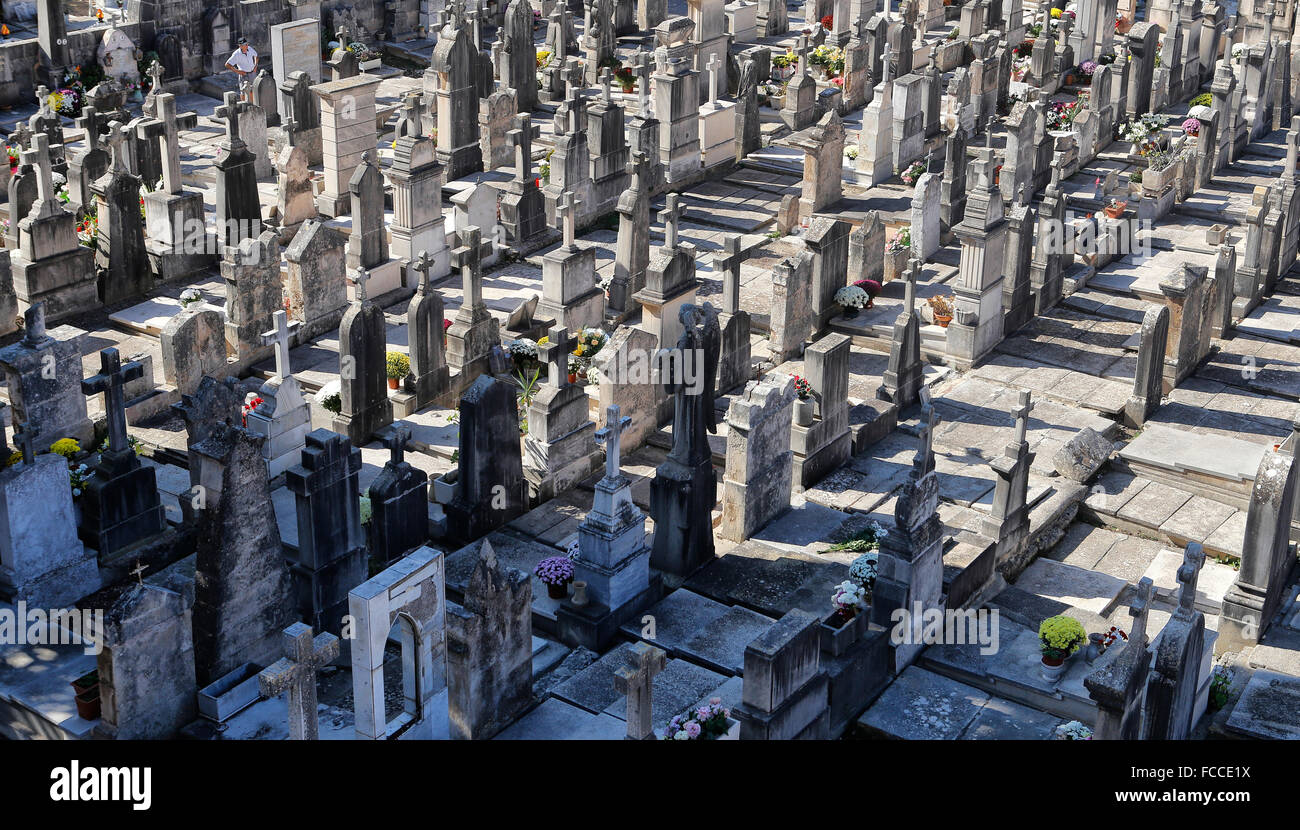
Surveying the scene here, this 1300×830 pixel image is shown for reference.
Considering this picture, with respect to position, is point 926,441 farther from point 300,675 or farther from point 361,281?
point 361,281

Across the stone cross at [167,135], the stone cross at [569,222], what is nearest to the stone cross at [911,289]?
the stone cross at [569,222]

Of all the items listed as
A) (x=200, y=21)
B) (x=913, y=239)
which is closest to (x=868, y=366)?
(x=913, y=239)

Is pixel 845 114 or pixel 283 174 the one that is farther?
pixel 845 114

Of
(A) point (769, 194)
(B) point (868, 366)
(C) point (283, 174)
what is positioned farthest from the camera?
(A) point (769, 194)

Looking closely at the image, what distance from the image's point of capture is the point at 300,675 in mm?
14555

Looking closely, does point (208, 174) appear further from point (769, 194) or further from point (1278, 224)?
point (1278, 224)

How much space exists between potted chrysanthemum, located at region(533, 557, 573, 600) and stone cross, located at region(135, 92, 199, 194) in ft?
42.8

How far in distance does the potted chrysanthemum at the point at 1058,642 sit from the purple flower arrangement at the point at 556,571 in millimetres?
4835

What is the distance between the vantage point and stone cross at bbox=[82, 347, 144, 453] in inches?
755

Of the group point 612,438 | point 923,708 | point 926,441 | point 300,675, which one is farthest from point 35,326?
point 923,708

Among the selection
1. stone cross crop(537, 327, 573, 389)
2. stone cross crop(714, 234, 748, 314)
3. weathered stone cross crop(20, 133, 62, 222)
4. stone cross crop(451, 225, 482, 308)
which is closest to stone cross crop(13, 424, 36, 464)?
stone cross crop(537, 327, 573, 389)

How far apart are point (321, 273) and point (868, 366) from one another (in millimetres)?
7751

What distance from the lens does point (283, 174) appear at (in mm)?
29031

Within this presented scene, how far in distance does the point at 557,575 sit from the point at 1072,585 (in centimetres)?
570
